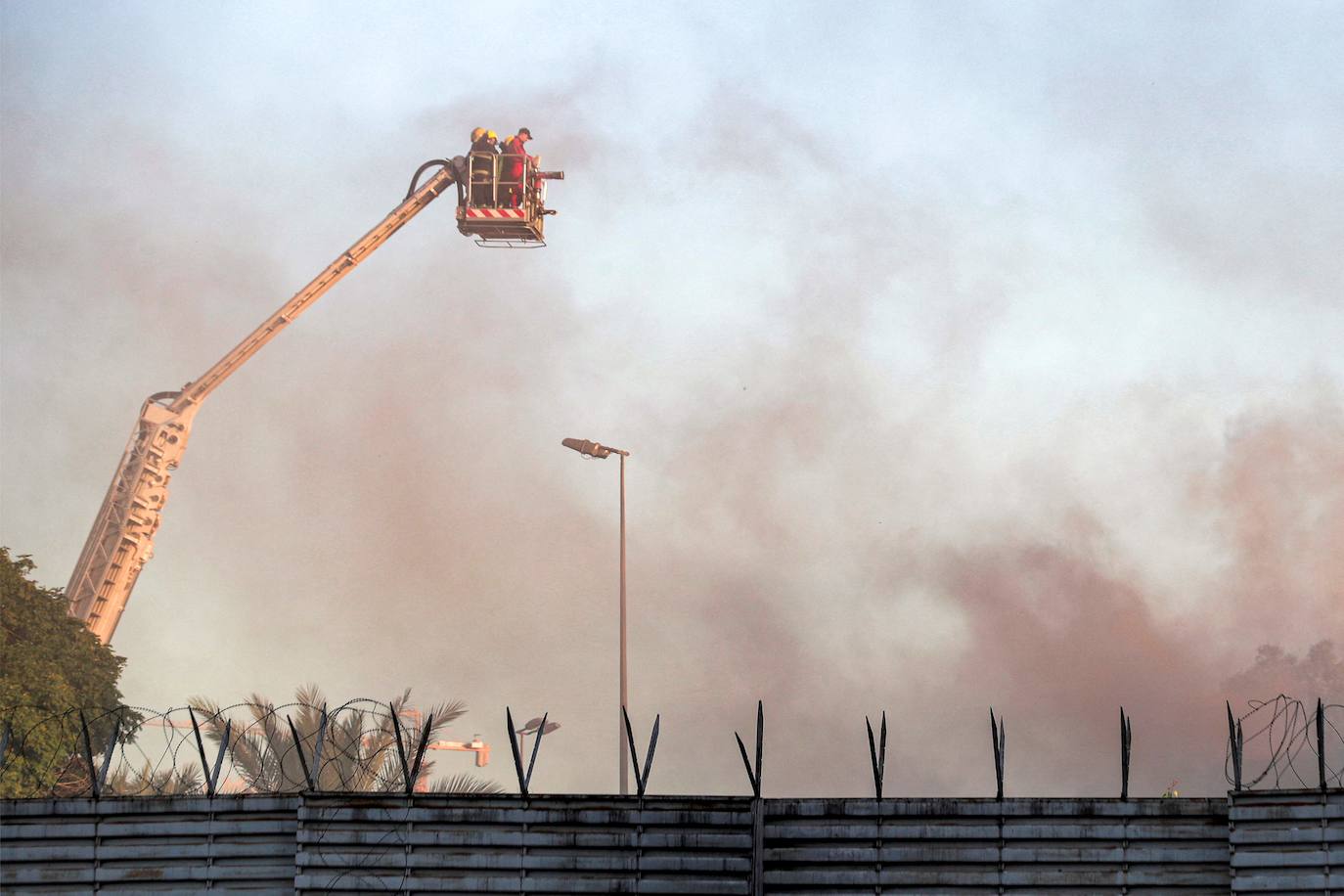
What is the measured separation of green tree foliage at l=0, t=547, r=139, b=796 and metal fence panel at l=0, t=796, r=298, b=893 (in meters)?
22.7

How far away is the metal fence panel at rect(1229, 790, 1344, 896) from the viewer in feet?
45.5

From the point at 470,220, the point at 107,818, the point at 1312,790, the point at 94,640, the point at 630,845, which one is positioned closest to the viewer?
the point at 1312,790

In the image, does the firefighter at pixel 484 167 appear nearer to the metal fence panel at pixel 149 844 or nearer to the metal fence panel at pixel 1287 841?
the metal fence panel at pixel 149 844

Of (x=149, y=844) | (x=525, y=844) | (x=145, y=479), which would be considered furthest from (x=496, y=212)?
(x=525, y=844)

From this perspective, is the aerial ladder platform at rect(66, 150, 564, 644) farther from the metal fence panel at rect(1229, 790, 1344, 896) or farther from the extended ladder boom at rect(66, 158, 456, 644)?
the metal fence panel at rect(1229, 790, 1344, 896)

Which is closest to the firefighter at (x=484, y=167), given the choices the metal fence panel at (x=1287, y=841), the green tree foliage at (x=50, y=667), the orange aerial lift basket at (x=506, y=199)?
the orange aerial lift basket at (x=506, y=199)

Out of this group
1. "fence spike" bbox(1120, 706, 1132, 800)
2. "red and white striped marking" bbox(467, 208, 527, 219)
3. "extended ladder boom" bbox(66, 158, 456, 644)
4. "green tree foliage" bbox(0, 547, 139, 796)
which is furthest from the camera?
"extended ladder boom" bbox(66, 158, 456, 644)

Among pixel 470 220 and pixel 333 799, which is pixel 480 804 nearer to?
pixel 333 799

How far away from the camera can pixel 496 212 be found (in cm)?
4038

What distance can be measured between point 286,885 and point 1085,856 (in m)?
7.82

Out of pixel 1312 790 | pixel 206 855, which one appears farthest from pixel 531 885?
pixel 1312 790

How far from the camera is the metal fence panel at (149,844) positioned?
51.3ft

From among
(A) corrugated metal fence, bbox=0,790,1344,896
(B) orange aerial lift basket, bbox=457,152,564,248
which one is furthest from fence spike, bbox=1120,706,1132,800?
(B) orange aerial lift basket, bbox=457,152,564,248

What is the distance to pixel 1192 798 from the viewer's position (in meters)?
14.3
